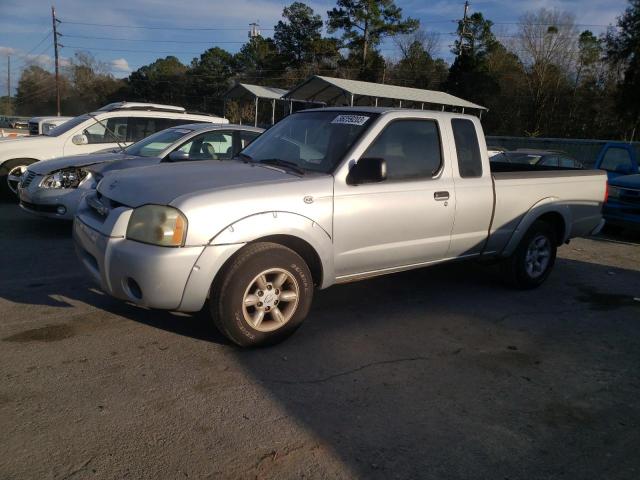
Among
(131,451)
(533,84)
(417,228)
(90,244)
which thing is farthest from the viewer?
(533,84)

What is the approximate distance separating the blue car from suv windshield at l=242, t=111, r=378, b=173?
21.3 feet

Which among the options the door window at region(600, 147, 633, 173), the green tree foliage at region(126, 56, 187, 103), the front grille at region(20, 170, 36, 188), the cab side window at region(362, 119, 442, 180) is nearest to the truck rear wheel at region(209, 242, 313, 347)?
the cab side window at region(362, 119, 442, 180)

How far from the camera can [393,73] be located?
171ft

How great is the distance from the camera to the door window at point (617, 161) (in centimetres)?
1098

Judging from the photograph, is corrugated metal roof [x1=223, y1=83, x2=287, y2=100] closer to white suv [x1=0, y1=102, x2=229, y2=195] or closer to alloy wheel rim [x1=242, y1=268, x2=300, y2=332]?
white suv [x1=0, y1=102, x2=229, y2=195]

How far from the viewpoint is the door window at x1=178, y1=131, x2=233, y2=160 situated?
7504 mm

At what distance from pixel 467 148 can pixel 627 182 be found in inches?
232

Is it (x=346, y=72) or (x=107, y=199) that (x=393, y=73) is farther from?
(x=107, y=199)

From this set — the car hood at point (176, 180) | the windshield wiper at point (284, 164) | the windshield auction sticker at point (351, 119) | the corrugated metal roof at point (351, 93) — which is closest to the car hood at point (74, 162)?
the car hood at point (176, 180)

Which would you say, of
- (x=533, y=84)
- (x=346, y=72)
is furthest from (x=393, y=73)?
(x=533, y=84)

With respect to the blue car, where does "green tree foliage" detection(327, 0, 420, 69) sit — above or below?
above

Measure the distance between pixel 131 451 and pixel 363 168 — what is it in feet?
8.29

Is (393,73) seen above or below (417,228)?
above

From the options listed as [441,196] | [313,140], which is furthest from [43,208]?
[441,196]
